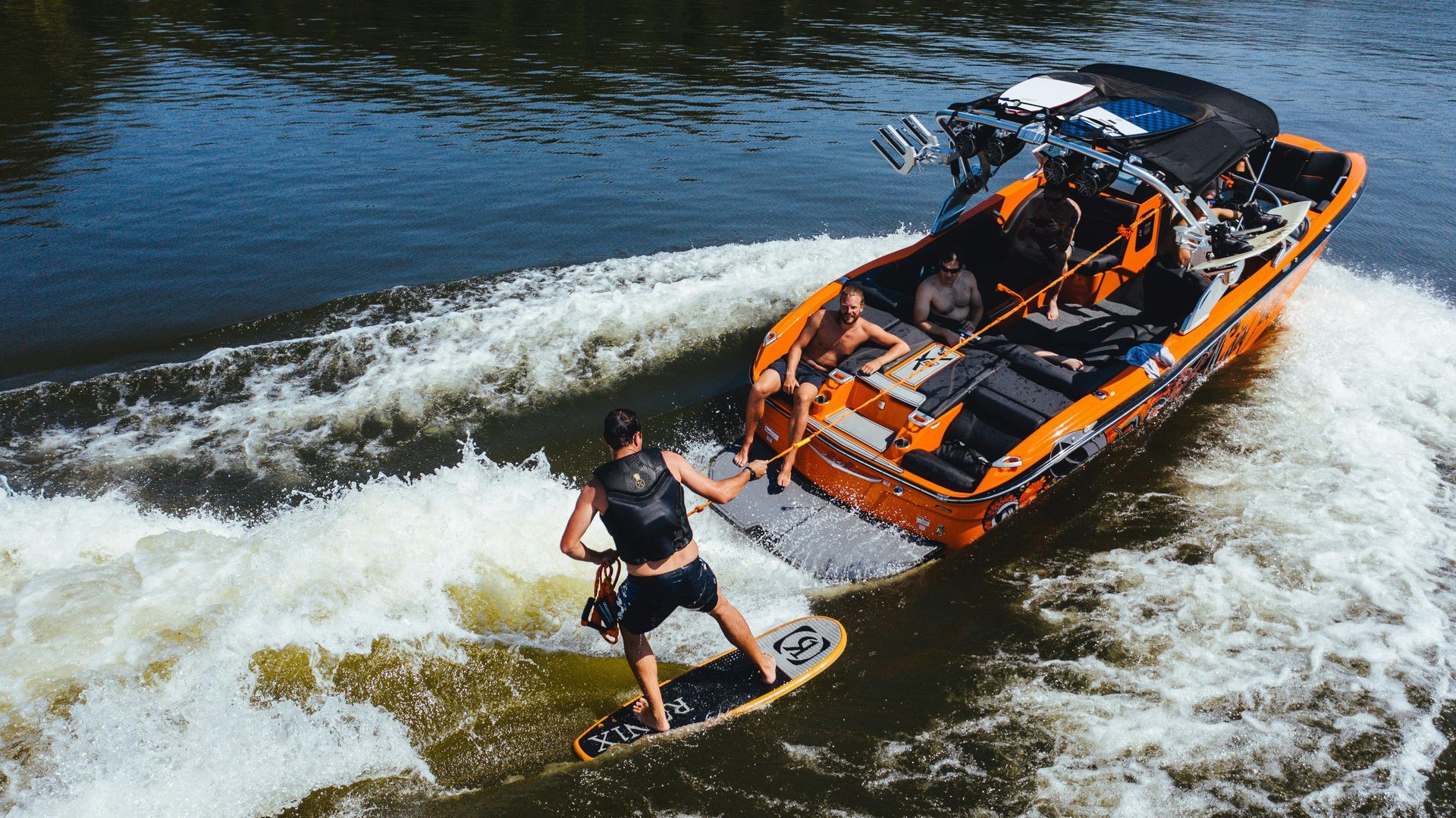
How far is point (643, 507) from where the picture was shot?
4.26m

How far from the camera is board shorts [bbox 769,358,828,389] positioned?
23.0 ft

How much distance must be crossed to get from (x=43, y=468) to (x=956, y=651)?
717cm

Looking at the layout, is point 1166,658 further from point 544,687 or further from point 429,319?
point 429,319

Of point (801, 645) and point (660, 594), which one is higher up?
point (660, 594)

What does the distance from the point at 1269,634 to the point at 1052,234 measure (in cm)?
384

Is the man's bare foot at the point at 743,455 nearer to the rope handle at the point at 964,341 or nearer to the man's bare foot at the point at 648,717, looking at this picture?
the rope handle at the point at 964,341

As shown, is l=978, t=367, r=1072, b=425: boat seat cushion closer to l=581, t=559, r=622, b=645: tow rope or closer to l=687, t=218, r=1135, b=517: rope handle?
l=687, t=218, r=1135, b=517: rope handle

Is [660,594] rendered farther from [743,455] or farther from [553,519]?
[743,455]

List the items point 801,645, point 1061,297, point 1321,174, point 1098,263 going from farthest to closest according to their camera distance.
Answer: point 1321,174
point 1061,297
point 1098,263
point 801,645

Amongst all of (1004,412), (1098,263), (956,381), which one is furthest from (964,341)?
(1098,263)

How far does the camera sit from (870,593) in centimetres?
611

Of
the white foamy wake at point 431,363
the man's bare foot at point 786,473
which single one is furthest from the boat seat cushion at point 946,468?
the white foamy wake at point 431,363

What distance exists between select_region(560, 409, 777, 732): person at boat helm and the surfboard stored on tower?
215mm

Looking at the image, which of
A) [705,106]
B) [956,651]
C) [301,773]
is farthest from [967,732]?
[705,106]
